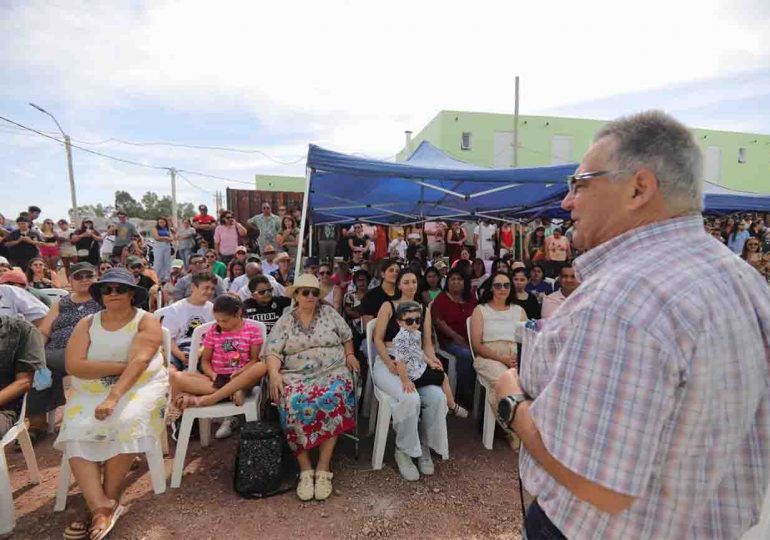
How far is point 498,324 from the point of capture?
11.8 feet

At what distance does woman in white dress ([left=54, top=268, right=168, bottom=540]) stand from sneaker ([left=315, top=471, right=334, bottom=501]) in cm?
105

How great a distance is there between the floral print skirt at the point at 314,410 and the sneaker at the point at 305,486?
5.9 inches

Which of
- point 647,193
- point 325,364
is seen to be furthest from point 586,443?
point 325,364

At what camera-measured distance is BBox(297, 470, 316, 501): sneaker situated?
101 inches

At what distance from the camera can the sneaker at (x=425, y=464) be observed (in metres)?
2.88

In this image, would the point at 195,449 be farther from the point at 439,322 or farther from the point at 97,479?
the point at 439,322

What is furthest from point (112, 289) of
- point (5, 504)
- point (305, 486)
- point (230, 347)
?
point (305, 486)

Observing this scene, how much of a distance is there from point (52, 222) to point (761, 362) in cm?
1278

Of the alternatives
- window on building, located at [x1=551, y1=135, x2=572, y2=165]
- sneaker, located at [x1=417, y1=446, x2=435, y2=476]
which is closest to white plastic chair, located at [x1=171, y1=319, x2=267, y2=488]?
sneaker, located at [x1=417, y1=446, x2=435, y2=476]

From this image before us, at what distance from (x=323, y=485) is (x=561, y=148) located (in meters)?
21.2

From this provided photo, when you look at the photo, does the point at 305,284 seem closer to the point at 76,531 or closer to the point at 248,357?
the point at 248,357

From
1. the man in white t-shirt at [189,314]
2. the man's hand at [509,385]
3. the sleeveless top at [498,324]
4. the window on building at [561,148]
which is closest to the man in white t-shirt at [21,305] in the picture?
the man in white t-shirt at [189,314]

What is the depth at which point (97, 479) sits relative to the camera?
233 centimetres

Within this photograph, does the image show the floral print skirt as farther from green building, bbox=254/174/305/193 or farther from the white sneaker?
green building, bbox=254/174/305/193
